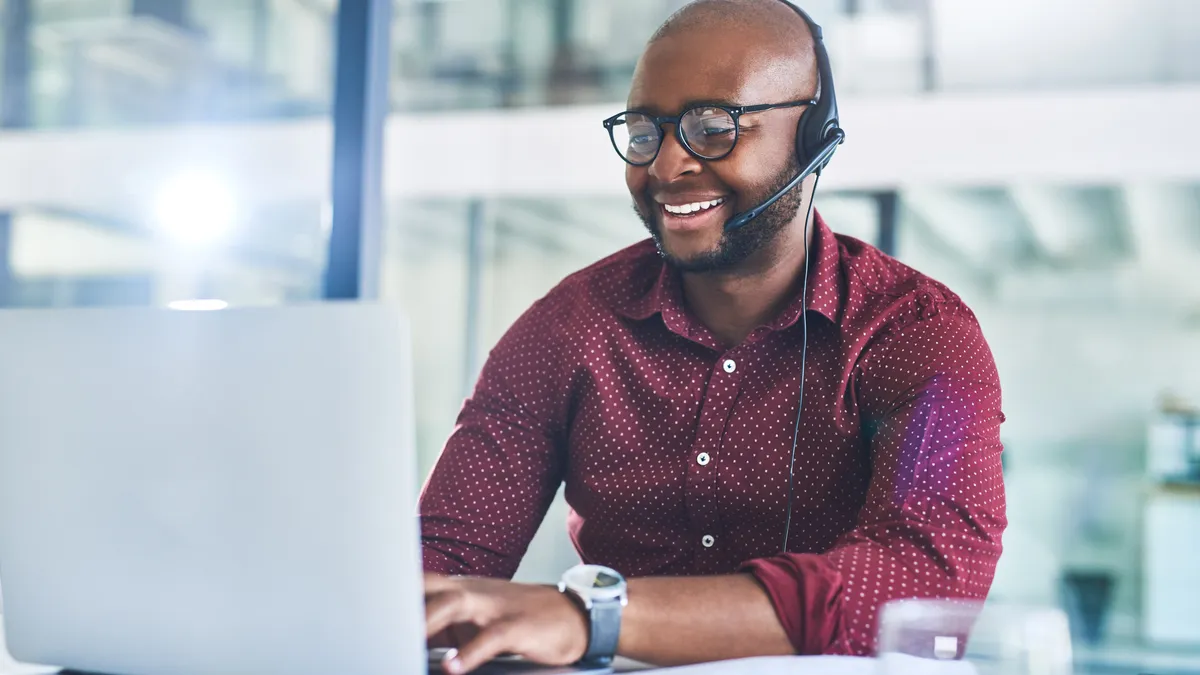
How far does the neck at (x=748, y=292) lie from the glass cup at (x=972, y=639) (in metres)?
0.84

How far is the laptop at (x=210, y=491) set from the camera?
652mm

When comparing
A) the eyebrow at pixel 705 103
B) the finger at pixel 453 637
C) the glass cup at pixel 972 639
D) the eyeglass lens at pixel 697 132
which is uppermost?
the eyebrow at pixel 705 103

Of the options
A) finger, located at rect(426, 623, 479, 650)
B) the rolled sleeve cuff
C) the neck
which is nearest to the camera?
finger, located at rect(426, 623, 479, 650)

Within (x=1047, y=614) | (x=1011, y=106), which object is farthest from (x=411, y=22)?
(x=1047, y=614)

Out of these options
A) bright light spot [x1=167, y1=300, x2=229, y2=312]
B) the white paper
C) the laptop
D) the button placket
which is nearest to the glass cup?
the white paper

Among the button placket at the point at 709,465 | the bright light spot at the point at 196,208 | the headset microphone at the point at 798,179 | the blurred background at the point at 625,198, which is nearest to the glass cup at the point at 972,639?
the button placket at the point at 709,465

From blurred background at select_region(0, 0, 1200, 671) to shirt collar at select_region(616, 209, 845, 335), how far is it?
1953mm

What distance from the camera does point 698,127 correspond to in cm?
135

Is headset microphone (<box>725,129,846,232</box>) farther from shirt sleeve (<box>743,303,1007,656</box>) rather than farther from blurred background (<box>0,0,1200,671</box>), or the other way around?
blurred background (<box>0,0,1200,671</box>)

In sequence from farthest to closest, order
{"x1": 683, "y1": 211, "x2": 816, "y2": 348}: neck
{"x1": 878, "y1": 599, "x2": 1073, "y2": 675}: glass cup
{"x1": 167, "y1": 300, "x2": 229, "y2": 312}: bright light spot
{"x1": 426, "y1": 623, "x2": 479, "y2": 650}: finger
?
{"x1": 683, "y1": 211, "x2": 816, "y2": 348}: neck
{"x1": 426, "y1": 623, "x2": 479, "y2": 650}: finger
{"x1": 167, "y1": 300, "x2": 229, "y2": 312}: bright light spot
{"x1": 878, "y1": 599, "x2": 1073, "y2": 675}: glass cup

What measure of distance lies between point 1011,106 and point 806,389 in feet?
8.17

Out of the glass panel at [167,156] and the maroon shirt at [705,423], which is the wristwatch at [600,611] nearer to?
the maroon shirt at [705,423]

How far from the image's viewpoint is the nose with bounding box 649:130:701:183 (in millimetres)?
1346

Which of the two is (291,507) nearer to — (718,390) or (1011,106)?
(718,390)
